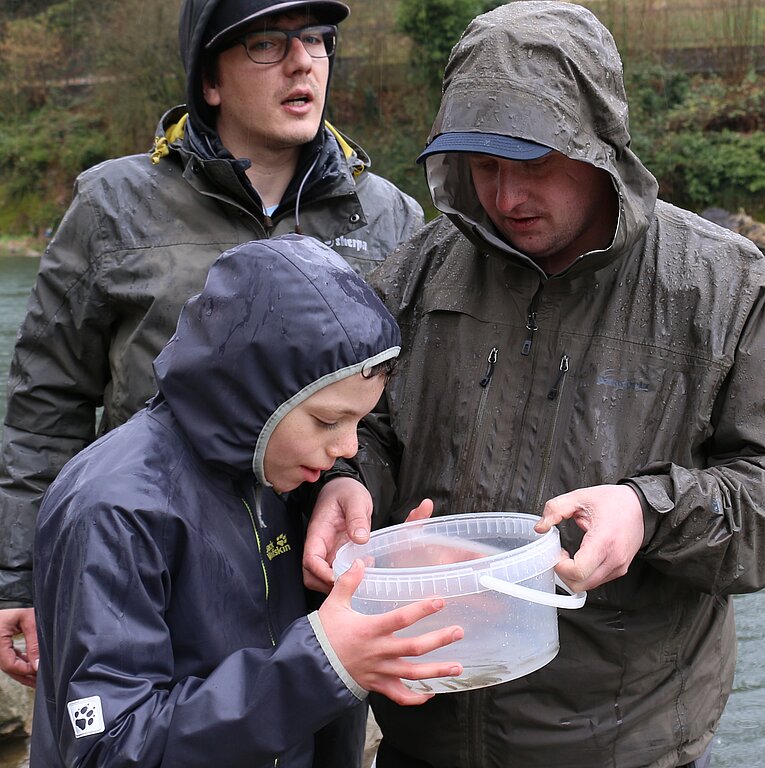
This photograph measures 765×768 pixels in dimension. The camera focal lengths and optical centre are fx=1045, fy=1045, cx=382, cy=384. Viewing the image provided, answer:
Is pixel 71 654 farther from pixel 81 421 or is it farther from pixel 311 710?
pixel 81 421

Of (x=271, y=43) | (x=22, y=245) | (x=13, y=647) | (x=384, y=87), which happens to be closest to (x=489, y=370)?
(x=271, y=43)

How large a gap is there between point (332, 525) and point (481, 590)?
0.37 m

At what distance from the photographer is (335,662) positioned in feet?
5.35

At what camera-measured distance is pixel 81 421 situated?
2.90 meters

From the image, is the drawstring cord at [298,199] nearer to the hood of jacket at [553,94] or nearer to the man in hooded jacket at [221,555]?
the hood of jacket at [553,94]

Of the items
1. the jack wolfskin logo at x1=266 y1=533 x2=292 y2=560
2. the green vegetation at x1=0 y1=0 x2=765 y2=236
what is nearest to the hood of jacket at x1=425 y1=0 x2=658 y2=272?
the jack wolfskin logo at x1=266 y1=533 x2=292 y2=560

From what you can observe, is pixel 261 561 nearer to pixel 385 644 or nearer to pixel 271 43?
pixel 385 644

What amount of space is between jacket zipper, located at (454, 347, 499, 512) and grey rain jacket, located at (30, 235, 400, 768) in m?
0.32

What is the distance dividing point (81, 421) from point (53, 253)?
1.53ft

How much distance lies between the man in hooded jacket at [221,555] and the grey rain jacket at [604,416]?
0.35 meters

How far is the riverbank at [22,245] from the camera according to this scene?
26406 millimetres

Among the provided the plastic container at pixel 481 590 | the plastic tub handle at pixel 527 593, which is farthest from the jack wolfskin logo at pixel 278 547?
the plastic tub handle at pixel 527 593

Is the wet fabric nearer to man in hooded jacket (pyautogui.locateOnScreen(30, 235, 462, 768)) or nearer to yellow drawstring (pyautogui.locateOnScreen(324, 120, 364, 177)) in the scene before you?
yellow drawstring (pyautogui.locateOnScreen(324, 120, 364, 177))

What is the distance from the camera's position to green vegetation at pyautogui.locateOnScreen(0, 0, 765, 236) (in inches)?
888
